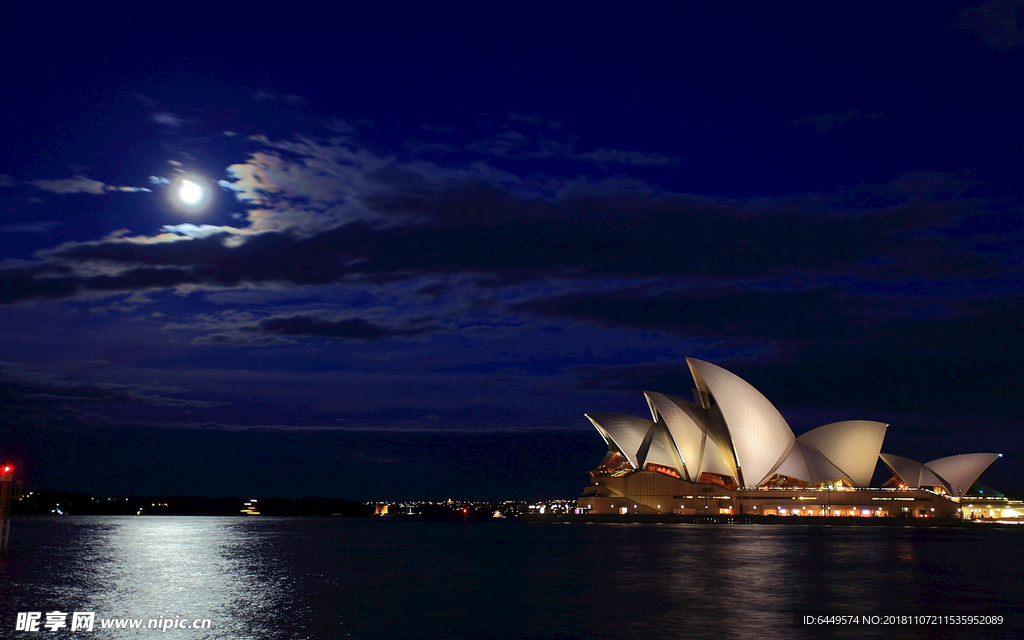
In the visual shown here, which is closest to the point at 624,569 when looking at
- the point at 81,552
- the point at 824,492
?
the point at 81,552

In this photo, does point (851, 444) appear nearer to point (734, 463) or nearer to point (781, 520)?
point (781, 520)

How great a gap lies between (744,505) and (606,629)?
69798 mm

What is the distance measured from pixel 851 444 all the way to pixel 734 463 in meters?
14.3

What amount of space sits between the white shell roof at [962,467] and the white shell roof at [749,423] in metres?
28.6

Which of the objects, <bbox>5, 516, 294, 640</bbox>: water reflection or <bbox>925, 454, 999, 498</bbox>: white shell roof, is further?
<bbox>925, 454, 999, 498</bbox>: white shell roof

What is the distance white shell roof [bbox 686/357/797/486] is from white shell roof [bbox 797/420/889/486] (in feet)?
24.3

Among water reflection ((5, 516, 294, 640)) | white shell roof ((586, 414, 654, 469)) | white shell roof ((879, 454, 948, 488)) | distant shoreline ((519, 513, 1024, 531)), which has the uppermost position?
white shell roof ((586, 414, 654, 469))

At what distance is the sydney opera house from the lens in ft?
253

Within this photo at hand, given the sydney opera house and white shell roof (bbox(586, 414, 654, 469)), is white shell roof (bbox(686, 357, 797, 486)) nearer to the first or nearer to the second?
the sydney opera house

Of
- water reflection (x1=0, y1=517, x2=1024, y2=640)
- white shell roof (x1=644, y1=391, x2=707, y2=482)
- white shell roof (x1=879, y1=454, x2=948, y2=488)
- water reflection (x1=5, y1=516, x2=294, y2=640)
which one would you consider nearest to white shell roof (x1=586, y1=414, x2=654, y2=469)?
white shell roof (x1=644, y1=391, x2=707, y2=482)

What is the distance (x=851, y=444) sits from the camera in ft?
282

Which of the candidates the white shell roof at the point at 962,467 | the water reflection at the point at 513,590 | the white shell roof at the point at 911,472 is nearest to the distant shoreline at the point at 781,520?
the white shell roof at the point at 962,467

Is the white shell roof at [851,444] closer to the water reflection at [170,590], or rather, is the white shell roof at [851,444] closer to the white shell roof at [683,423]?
the white shell roof at [683,423]

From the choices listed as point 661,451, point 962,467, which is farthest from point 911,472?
point 661,451
